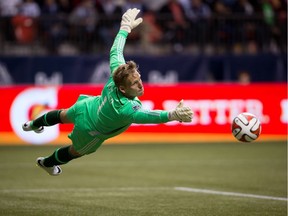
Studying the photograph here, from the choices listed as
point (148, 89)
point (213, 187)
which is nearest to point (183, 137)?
point (148, 89)

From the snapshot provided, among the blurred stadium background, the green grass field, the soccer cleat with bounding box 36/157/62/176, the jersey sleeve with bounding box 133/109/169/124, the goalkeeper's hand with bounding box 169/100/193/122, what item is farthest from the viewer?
the blurred stadium background

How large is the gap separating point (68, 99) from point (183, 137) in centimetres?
332

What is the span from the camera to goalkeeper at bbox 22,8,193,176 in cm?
905

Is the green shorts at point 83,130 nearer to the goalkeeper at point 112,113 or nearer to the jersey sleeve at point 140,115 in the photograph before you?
the goalkeeper at point 112,113

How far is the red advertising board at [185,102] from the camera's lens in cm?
2036

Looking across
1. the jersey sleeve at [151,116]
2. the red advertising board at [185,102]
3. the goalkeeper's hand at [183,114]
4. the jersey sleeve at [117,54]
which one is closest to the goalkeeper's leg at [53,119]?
the jersey sleeve at [117,54]

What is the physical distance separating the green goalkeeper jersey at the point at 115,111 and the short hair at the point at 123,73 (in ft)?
0.48

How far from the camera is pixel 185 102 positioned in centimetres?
2102

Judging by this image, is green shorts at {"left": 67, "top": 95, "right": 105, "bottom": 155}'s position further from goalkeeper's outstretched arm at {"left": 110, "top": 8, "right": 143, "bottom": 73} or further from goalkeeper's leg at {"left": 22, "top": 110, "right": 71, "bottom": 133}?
goalkeeper's outstretched arm at {"left": 110, "top": 8, "right": 143, "bottom": 73}

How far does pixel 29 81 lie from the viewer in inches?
924

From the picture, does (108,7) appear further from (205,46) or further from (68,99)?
(68,99)

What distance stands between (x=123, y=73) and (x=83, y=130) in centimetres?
113

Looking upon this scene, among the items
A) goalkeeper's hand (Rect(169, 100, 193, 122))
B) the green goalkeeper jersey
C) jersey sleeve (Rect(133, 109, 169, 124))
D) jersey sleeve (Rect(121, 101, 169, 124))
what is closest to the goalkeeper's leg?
the green goalkeeper jersey

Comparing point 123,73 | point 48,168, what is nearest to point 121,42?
point 123,73
